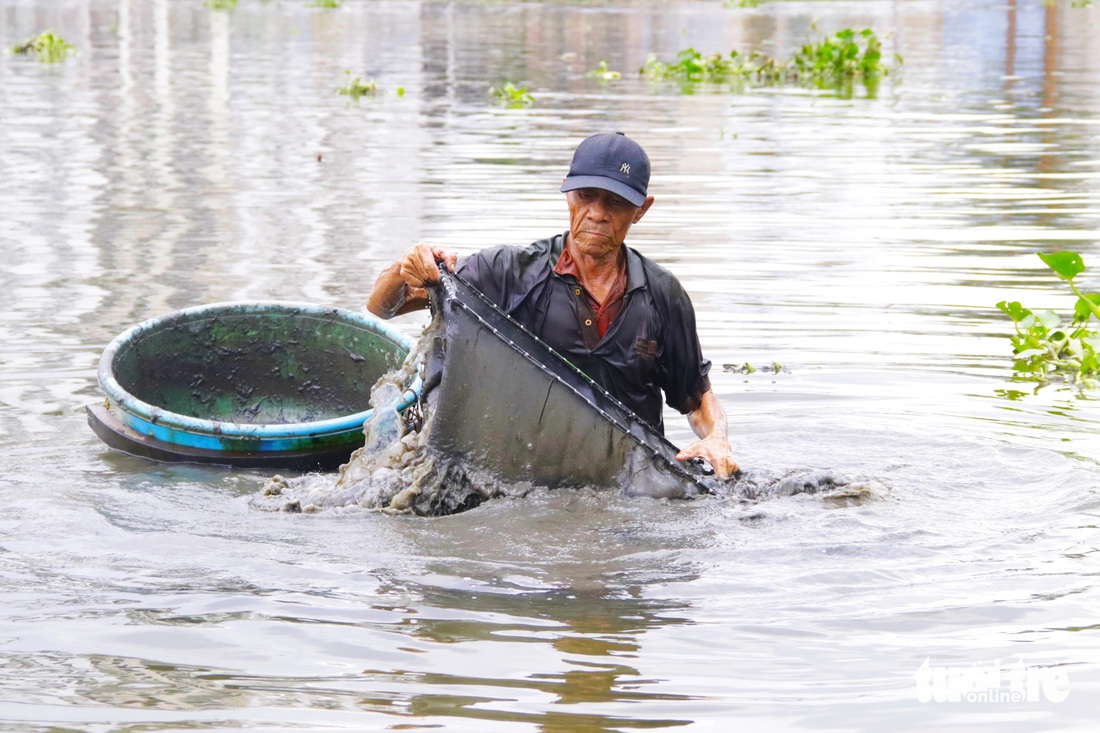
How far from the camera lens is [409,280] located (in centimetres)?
515

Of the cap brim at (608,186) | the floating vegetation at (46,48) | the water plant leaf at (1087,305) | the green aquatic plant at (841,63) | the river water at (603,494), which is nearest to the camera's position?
the river water at (603,494)

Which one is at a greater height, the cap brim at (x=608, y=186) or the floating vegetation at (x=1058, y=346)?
the cap brim at (x=608, y=186)

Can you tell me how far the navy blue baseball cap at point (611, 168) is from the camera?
4.96 metres

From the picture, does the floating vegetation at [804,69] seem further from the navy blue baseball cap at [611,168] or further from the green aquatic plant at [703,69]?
the navy blue baseball cap at [611,168]

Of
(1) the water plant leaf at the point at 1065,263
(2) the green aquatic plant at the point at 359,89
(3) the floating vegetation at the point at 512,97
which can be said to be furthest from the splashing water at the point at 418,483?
(2) the green aquatic plant at the point at 359,89

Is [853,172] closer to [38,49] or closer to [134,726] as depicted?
[134,726]

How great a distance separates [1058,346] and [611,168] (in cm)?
369

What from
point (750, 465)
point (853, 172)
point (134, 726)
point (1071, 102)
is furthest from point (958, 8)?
point (134, 726)

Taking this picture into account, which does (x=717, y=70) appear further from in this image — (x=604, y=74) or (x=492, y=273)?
(x=492, y=273)

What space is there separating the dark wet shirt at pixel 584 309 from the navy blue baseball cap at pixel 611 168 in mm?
376

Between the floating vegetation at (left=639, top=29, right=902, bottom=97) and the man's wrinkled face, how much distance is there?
16.8 metres

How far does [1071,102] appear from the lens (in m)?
18.6

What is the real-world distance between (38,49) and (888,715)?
2543 cm

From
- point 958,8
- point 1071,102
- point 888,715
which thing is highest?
point 958,8
